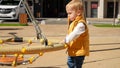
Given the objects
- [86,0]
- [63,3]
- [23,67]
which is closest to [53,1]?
[63,3]

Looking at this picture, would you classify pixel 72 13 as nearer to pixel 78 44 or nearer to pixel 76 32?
pixel 76 32

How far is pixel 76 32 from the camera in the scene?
5934 millimetres

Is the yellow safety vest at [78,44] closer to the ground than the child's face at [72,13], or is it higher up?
closer to the ground

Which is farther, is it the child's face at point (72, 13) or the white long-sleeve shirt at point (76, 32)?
the child's face at point (72, 13)

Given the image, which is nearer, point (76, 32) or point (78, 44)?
point (76, 32)

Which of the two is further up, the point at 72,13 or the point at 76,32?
the point at 72,13

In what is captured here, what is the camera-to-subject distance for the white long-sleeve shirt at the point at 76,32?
5.86 metres

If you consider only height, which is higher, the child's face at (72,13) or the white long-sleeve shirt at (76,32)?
the child's face at (72,13)

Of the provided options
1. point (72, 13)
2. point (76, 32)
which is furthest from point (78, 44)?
point (72, 13)

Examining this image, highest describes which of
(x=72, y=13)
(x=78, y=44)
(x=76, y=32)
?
(x=72, y=13)

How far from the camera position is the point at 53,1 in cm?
5503

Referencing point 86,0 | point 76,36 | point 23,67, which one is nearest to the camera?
point 76,36

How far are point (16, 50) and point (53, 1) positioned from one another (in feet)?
159

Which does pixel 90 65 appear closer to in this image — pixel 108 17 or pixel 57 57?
pixel 57 57
